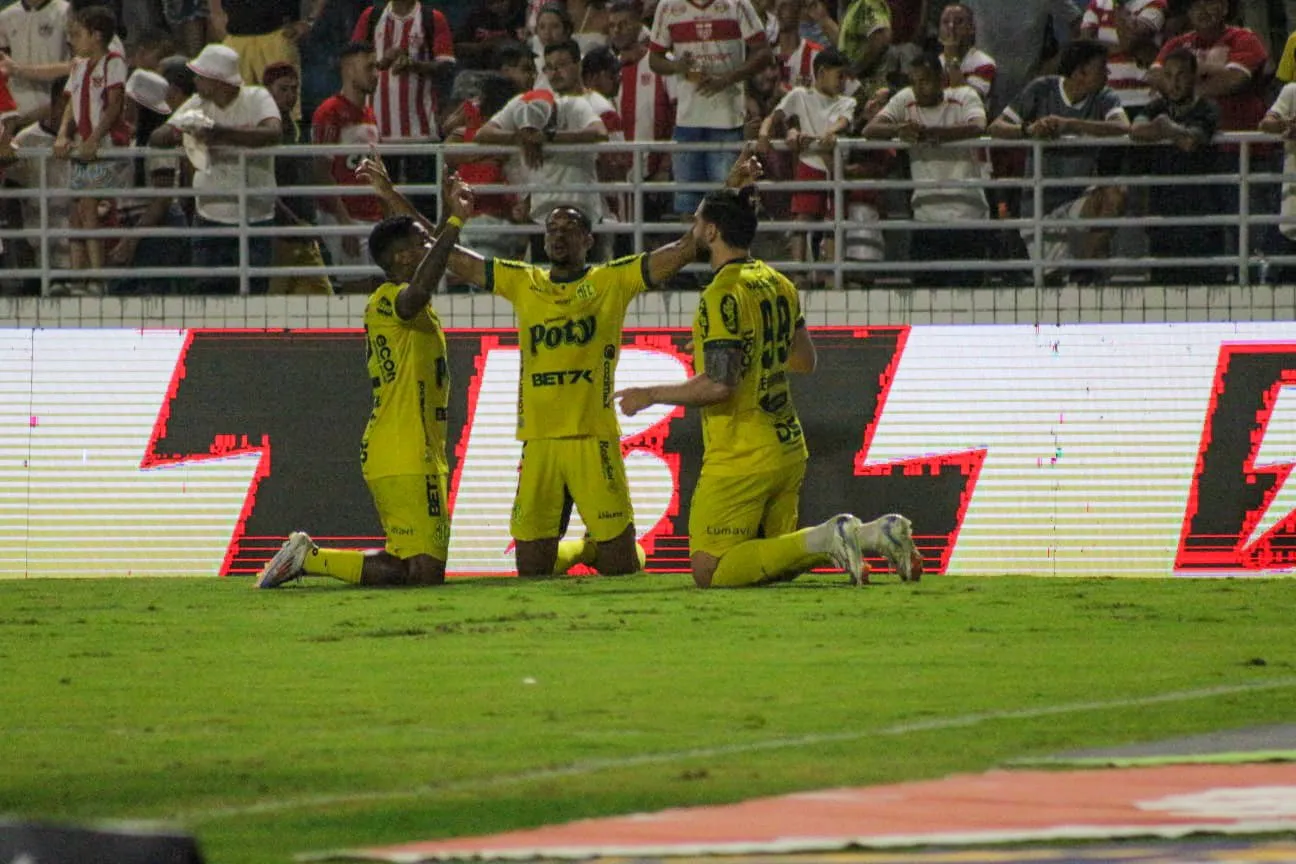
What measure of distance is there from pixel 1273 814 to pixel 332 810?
8.06 ft

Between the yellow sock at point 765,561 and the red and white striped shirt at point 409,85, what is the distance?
6.19m

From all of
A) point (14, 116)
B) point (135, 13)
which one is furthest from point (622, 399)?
point (135, 13)

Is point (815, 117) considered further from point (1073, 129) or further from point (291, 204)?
point (291, 204)

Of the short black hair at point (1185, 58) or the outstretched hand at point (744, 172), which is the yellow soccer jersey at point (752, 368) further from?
the short black hair at point (1185, 58)

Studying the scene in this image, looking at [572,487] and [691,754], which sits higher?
[691,754]

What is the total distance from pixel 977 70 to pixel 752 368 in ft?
17.6

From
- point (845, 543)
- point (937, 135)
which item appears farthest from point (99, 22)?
point (845, 543)

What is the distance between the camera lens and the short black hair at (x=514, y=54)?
18281 millimetres

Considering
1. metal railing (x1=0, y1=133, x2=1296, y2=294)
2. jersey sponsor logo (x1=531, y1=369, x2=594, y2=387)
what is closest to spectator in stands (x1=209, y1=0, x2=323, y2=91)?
metal railing (x1=0, y1=133, x2=1296, y2=294)

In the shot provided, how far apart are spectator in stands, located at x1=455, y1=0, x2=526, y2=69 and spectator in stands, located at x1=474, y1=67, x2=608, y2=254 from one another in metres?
2.15

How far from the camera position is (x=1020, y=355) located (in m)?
15.7

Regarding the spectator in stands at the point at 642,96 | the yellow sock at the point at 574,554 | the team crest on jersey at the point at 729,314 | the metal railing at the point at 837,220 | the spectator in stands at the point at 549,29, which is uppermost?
the spectator in stands at the point at 549,29

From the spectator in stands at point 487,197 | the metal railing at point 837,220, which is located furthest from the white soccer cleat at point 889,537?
the spectator in stands at point 487,197

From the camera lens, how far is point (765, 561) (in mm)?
13102
